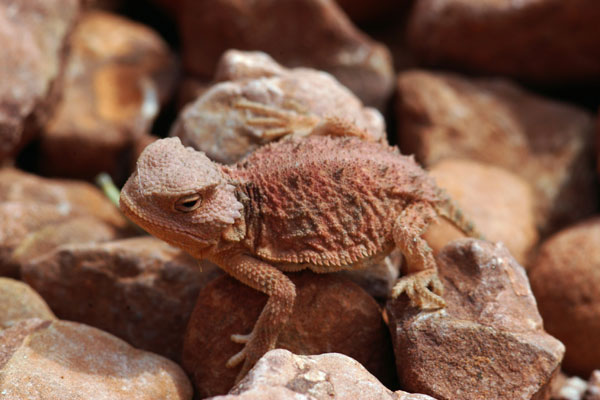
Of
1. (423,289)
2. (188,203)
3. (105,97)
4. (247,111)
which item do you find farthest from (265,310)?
(105,97)

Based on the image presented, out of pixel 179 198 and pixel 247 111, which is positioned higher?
pixel 247 111

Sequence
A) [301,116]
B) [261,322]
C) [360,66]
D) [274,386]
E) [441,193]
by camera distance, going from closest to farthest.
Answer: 1. [274,386]
2. [261,322]
3. [441,193]
4. [301,116]
5. [360,66]

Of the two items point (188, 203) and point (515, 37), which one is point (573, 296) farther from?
point (188, 203)

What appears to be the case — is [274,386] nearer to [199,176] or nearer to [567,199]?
[199,176]

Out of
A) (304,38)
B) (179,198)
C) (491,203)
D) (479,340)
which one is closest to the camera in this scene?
(179,198)

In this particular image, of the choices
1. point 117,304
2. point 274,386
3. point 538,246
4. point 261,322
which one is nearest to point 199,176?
point 261,322

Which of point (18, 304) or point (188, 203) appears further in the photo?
point (18, 304)

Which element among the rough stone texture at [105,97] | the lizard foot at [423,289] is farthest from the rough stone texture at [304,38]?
the lizard foot at [423,289]
